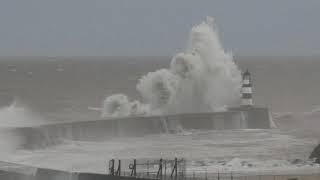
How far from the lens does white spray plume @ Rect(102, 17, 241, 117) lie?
35469 millimetres

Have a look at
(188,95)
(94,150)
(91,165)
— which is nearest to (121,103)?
(188,95)

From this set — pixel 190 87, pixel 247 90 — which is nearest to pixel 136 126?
pixel 247 90

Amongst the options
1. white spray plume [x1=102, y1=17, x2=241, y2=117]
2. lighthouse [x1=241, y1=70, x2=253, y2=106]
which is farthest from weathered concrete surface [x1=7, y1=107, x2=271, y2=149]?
white spray plume [x1=102, y1=17, x2=241, y2=117]

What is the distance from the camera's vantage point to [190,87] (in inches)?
1438

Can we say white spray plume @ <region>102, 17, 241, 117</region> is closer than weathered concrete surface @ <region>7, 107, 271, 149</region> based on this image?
No

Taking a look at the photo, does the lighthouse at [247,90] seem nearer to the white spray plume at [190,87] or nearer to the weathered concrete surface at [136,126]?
the weathered concrete surface at [136,126]

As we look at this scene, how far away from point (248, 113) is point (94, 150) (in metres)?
8.10

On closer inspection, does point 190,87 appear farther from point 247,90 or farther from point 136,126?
point 136,126

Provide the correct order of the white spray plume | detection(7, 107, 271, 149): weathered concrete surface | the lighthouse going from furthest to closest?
the white spray plume < the lighthouse < detection(7, 107, 271, 149): weathered concrete surface

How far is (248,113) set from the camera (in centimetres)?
2970

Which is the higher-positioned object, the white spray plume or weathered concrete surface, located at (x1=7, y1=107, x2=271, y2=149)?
the white spray plume

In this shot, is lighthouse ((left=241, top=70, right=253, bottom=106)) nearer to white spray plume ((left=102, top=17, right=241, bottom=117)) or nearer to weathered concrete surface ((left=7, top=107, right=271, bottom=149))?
weathered concrete surface ((left=7, top=107, right=271, bottom=149))

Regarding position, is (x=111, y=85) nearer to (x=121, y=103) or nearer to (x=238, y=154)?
(x=121, y=103)

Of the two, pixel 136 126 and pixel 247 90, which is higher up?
pixel 247 90
